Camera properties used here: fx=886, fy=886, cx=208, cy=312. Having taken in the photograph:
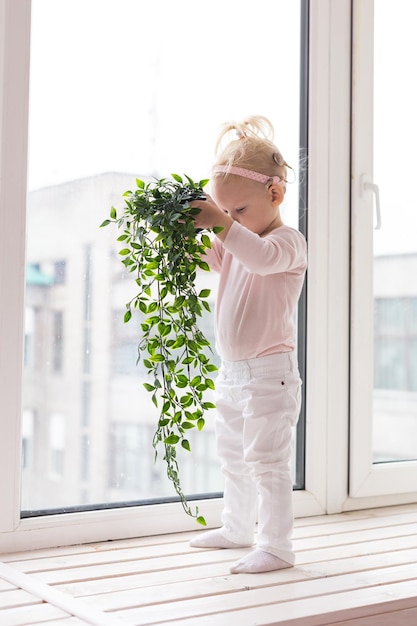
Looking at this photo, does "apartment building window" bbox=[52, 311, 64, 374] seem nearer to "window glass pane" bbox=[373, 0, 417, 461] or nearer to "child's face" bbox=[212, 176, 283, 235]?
"child's face" bbox=[212, 176, 283, 235]

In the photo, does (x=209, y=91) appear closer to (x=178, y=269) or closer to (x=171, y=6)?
(x=171, y=6)

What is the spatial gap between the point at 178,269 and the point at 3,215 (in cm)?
31

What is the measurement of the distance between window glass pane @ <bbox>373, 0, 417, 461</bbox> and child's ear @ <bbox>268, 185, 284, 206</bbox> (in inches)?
19.9

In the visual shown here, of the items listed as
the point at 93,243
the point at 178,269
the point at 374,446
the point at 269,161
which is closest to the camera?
the point at 178,269

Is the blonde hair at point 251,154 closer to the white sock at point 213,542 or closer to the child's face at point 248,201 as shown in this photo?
the child's face at point 248,201

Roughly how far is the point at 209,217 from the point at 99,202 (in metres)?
0.31

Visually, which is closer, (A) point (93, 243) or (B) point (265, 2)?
(A) point (93, 243)

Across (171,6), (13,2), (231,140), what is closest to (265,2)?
(171,6)

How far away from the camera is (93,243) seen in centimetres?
159

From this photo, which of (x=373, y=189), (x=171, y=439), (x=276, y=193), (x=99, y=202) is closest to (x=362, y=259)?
(x=373, y=189)

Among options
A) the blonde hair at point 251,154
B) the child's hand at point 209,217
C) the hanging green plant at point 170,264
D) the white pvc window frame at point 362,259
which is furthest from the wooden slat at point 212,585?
the blonde hair at point 251,154

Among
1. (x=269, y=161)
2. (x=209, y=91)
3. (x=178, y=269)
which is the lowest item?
(x=178, y=269)

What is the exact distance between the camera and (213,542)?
1503mm

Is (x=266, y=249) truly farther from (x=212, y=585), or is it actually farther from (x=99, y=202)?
(x=212, y=585)
